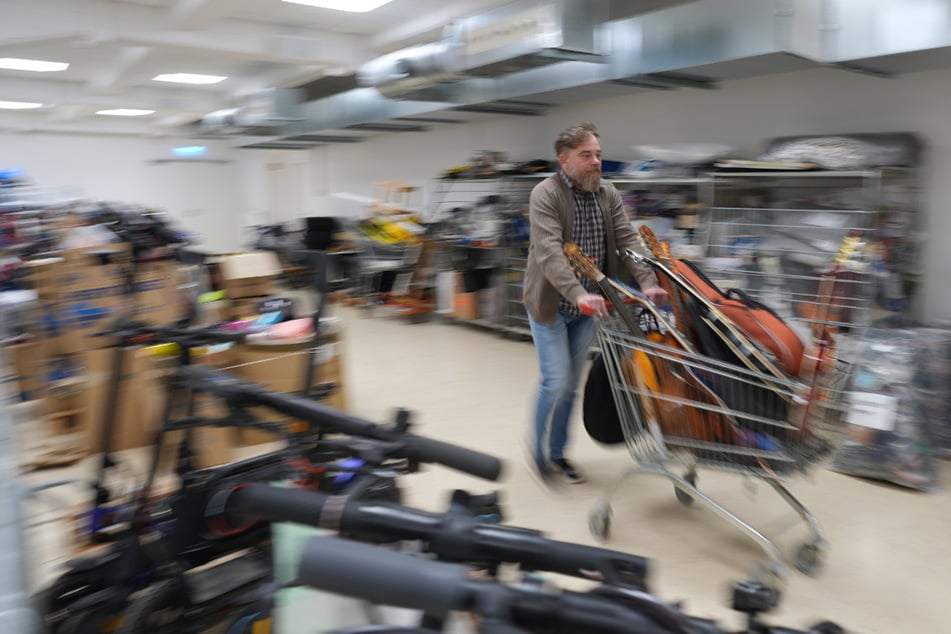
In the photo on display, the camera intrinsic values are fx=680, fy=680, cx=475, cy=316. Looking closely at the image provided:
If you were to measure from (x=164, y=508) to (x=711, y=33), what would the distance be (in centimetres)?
385

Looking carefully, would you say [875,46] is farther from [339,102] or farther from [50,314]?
[339,102]

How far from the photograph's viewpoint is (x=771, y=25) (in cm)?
371

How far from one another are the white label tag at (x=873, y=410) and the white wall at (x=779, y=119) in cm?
133

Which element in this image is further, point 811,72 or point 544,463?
point 811,72

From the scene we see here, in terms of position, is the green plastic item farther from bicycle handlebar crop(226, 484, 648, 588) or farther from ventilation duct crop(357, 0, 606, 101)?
bicycle handlebar crop(226, 484, 648, 588)

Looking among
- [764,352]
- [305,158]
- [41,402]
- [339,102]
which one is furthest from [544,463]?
[305,158]

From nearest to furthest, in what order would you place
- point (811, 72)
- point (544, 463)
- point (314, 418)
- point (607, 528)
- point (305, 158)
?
point (314, 418) < point (607, 528) < point (544, 463) < point (811, 72) < point (305, 158)

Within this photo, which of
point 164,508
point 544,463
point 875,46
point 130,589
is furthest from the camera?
point 875,46

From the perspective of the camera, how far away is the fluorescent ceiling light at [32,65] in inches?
332

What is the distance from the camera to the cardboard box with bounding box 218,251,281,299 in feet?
14.0

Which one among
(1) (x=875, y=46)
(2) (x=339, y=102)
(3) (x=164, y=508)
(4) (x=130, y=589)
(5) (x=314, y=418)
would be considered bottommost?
(4) (x=130, y=589)

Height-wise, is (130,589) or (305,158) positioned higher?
(305,158)

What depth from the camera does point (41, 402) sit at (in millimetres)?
4266

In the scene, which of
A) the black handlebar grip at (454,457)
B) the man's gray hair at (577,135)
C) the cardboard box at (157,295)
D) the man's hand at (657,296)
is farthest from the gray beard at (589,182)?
the cardboard box at (157,295)
